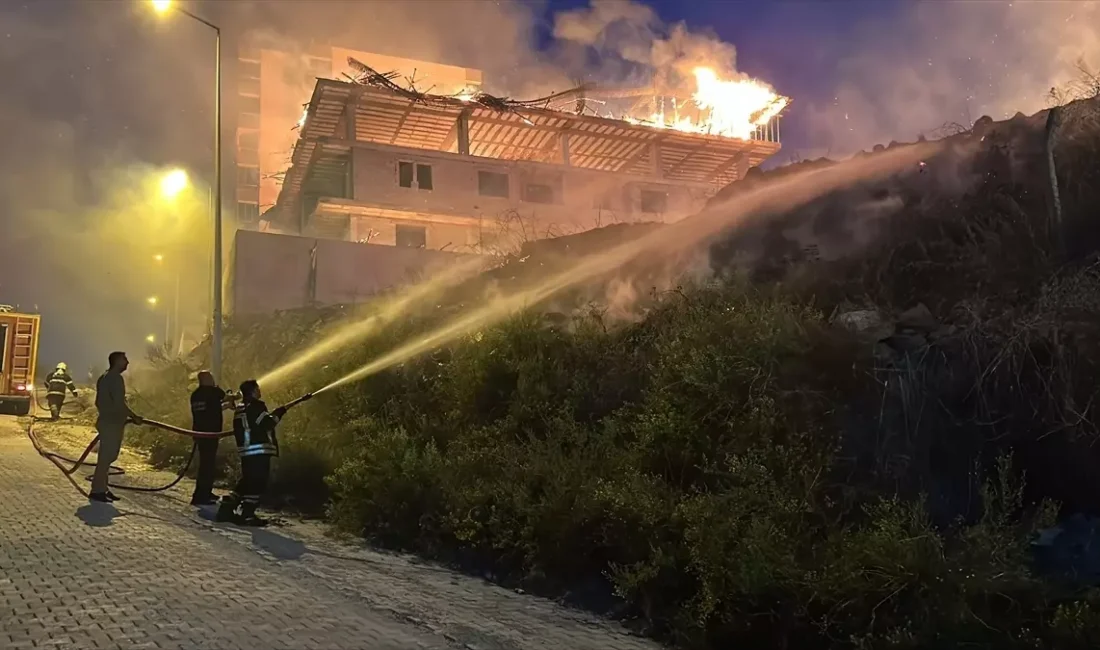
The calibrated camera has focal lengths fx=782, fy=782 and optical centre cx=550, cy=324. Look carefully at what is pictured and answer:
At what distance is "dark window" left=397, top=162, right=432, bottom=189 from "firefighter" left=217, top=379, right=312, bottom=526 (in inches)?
884

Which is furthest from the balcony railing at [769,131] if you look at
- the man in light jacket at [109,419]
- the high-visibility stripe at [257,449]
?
the high-visibility stripe at [257,449]

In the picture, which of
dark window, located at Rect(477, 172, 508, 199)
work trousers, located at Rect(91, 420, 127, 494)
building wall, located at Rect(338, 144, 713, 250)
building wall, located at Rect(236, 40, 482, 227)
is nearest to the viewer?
work trousers, located at Rect(91, 420, 127, 494)

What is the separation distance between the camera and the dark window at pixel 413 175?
30078 millimetres

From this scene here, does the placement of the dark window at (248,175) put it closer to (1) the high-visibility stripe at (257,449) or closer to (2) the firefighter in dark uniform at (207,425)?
(2) the firefighter in dark uniform at (207,425)

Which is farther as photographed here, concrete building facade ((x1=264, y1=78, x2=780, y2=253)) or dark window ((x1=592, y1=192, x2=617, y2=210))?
dark window ((x1=592, y1=192, x2=617, y2=210))

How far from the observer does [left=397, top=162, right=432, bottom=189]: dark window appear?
3008 cm

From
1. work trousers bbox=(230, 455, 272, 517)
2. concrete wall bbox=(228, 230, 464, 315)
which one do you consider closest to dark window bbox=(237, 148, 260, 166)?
concrete wall bbox=(228, 230, 464, 315)

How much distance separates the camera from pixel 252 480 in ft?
27.6

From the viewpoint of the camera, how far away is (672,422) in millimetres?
6680

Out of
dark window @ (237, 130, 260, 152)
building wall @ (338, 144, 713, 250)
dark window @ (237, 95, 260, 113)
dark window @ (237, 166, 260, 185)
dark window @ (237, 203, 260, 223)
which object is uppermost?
dark window @ (237, 95, 260, 113)

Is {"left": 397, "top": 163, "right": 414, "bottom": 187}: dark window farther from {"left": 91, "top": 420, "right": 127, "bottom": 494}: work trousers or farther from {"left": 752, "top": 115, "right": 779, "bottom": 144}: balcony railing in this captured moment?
{"left": 91, "top": 420, "right": 127, "bottom": 494}: work trousers

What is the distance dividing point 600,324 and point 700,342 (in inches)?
86.6

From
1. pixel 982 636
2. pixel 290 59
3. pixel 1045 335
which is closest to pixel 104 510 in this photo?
pixel 982 636

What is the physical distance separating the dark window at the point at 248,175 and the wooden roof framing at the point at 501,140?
7.17 meters
